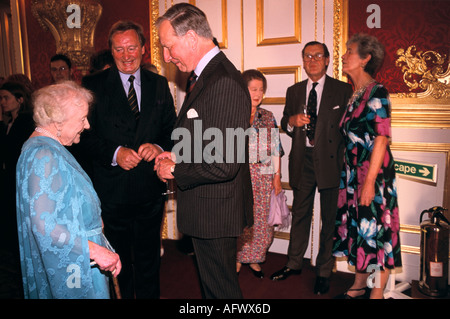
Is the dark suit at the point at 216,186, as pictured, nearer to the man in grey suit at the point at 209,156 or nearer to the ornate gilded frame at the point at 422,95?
the man in grey suit at the point at 209,156

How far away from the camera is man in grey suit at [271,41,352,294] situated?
298 centimetres

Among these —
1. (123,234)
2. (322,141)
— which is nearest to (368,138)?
(322,141)

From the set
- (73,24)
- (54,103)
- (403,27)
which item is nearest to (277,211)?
(403,27)

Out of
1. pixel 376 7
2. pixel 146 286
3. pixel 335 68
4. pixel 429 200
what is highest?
pixel 376 7

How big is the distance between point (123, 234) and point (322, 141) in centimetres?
179

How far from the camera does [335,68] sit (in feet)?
10.8

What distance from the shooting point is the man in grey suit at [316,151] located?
298cm

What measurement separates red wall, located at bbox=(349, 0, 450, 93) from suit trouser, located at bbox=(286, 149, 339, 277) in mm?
1032

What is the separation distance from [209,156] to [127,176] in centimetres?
99

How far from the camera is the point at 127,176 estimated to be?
2322 millimetres

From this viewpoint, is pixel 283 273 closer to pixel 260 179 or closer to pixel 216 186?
pixel 260 179
